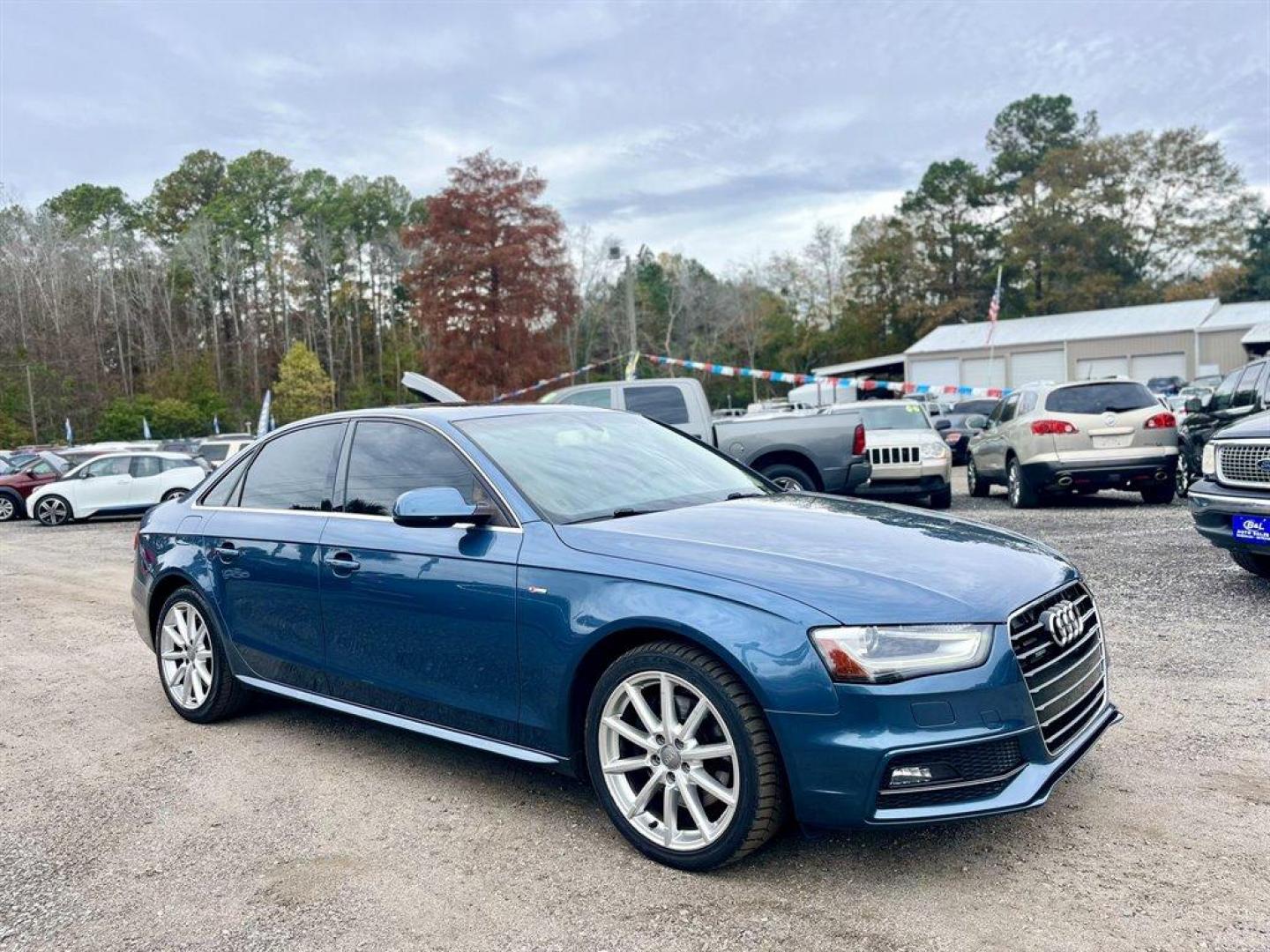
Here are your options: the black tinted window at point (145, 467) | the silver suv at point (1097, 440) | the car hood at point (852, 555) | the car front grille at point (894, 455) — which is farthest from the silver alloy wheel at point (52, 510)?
the car hood at point (852, 555)

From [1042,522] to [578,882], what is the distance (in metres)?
9.50

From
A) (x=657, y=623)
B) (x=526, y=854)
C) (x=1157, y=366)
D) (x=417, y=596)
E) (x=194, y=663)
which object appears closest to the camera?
(x=657, y=623)

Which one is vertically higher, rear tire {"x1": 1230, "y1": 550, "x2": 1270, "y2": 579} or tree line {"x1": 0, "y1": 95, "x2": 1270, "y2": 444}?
tree line {"x1": 0, "y1": 95, "x2": 1270, "y2": 444}

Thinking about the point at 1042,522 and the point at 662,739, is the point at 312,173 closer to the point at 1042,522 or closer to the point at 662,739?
the point at 1042,522

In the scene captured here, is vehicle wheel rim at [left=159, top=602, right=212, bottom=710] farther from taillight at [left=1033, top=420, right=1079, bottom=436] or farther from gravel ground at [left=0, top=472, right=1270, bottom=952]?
taillight at [left=1033, top=420, right=1079, bottom=436]

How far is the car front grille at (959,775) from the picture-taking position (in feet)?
9.33

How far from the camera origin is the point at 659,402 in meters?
12.7

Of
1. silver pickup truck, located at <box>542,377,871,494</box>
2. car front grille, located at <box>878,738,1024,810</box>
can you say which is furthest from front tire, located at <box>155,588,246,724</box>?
silver pickup truck, located at <box>542,377,871,494</box>

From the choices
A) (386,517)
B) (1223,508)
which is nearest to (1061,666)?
(386,517)

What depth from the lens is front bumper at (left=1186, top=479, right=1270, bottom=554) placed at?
6402mm

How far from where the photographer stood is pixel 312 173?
6962 centimetres

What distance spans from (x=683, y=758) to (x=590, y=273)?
65085 mm

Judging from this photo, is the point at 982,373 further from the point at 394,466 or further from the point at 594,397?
the point at 394,466

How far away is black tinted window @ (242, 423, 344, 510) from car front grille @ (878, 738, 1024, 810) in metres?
2.75
